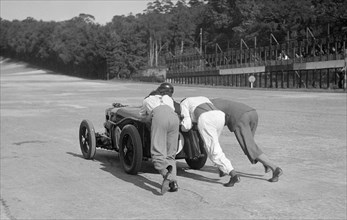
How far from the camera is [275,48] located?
68875mm

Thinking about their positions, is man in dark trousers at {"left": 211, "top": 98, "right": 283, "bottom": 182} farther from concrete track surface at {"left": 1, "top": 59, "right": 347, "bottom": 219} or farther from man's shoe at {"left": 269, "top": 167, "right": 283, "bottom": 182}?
concrete track surface at {"left": 1, "top": 59, "right": 347, "bottom": 219}

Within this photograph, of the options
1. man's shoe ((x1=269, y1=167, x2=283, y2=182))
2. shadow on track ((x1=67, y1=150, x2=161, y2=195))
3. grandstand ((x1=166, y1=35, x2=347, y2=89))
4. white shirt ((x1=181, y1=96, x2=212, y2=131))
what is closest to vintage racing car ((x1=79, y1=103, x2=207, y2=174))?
shadow on track ((x1=67, y1=150, x2=161, y2=195))

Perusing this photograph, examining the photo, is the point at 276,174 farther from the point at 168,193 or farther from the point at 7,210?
the point at 7,210

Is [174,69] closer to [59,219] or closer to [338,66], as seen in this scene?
[338,66]

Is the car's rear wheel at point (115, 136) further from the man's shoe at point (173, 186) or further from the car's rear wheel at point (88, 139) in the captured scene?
the man's shoe at point (173, 186)

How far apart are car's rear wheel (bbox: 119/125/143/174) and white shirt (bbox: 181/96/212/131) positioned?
0.87 meters

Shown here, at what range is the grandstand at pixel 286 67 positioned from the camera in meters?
53.3

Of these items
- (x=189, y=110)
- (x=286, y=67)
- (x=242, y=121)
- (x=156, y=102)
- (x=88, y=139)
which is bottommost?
(x=88, y=139)

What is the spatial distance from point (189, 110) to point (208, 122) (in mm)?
365

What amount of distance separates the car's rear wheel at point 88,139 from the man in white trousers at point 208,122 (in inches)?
114

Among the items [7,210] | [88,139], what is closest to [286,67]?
[88,139]

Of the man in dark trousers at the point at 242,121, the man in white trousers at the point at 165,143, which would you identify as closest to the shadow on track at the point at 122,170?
the man in white trousers at the point at 165,143

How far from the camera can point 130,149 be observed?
333 inches

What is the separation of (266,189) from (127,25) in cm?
13137
